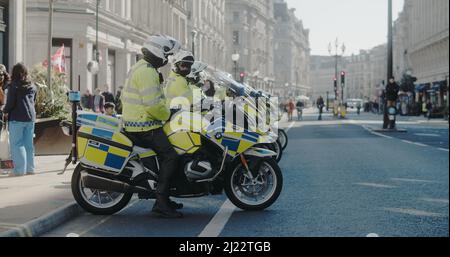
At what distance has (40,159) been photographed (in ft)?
48.4

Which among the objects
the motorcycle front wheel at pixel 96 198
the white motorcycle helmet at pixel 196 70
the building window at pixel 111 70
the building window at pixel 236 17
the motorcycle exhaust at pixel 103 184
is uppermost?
the building window at pixel 236 17

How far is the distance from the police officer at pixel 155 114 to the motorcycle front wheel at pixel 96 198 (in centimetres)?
46

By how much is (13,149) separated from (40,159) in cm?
302

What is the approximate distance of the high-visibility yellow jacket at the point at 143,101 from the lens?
7727 mm

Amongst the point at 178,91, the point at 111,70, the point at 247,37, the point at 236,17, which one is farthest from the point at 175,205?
the point at 247,37

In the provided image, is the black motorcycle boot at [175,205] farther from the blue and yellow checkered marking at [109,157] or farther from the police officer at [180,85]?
the police officer at [180,85]

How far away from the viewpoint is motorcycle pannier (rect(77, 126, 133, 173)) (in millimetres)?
7898

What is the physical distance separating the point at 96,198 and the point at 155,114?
1208 mm

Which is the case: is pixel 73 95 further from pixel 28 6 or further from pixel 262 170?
pixel 28 6

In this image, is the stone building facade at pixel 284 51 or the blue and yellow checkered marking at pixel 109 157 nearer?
the blue and yellow checkered marking at pixel 109 157

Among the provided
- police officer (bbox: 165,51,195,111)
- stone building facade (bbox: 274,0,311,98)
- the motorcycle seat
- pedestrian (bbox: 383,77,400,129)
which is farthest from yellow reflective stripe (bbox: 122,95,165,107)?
stone building facade (bbox: 274,0,311,98)

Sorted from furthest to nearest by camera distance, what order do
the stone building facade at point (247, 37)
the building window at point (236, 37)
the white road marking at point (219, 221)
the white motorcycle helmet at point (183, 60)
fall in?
the building window at point (236, 37)
the stone building facade at point (247, 37)
the white motorcycle helmet at point (183, 60)
the white road marking at point (219, 221)

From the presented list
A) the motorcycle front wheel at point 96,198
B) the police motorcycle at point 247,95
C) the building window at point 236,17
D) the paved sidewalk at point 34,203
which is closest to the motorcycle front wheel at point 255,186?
the motorcycle front wheel at point 96,198
